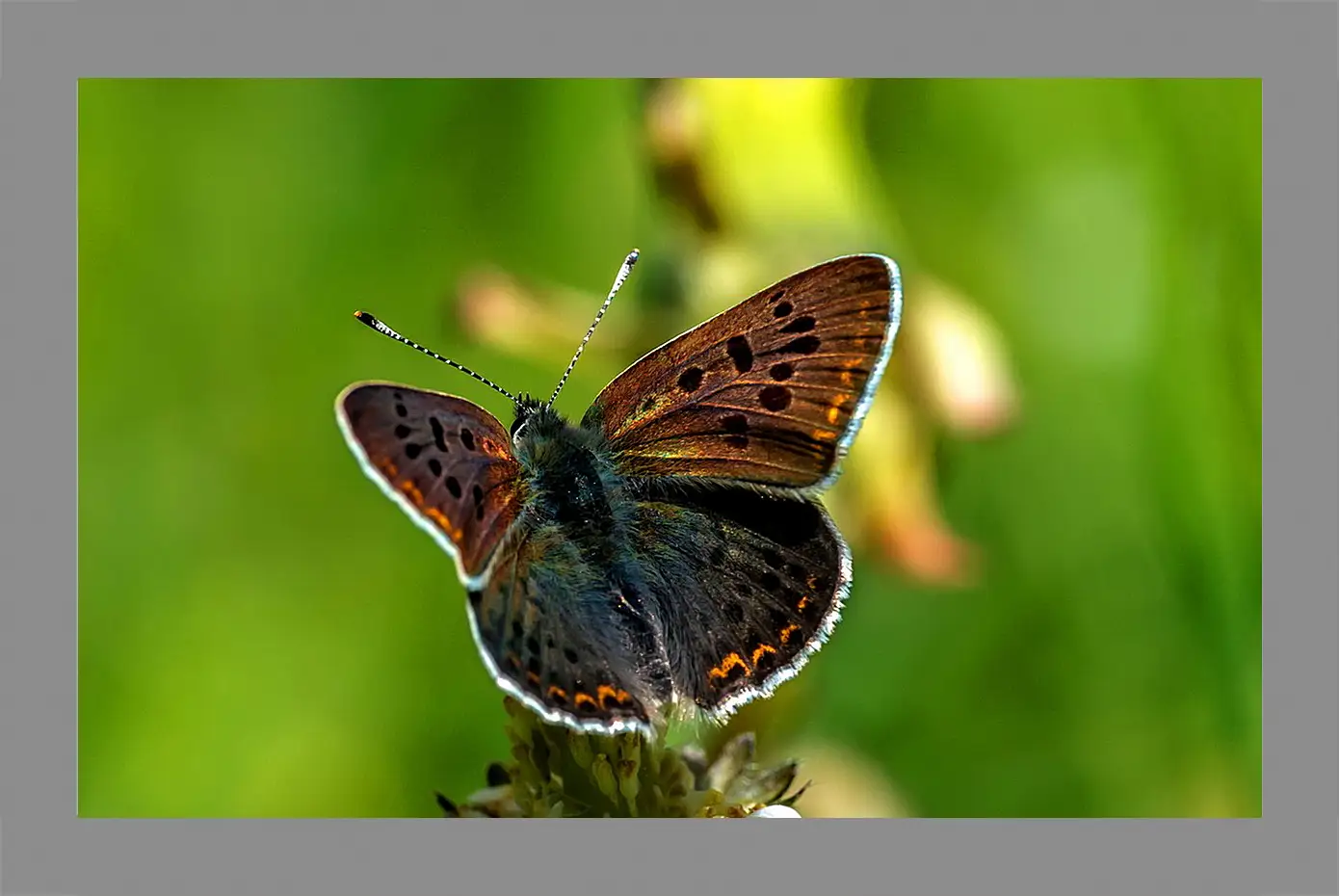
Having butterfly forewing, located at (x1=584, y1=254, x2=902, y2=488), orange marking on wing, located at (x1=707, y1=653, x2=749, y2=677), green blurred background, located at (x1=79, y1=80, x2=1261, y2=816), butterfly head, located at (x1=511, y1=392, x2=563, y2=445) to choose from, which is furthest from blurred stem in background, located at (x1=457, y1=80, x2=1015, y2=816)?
orange marking on wing, located at (x1=707, y1=653, x2=749, y2=677)

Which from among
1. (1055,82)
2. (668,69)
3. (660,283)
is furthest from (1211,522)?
(668,69)

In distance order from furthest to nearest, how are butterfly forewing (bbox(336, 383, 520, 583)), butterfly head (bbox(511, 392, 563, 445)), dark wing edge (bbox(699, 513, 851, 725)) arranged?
butterfly head (bbox(511, 392, 563, 445)) < dark wing edge (bbox(699, 513, 851, 725)) < butterfly forewing (bbox(336, 383, 520, 583))

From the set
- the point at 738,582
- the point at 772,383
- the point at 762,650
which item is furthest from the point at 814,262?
the point at 762,650

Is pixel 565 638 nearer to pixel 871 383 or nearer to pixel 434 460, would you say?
pixel 434 460

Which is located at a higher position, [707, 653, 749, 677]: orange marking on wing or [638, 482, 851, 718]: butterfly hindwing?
[638, 482, 851, 718]: butterfly hindwing

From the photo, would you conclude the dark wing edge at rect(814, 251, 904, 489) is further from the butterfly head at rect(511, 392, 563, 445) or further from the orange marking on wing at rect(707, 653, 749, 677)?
the butterfly head at rect(511, 392, 563, 445)

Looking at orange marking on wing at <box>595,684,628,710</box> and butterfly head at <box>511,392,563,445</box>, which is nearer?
orange marking on wing at <box>595,684,628,710</box>

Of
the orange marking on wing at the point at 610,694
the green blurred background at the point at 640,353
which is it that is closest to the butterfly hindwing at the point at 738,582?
the orange marking on wing at the point at 610,694
